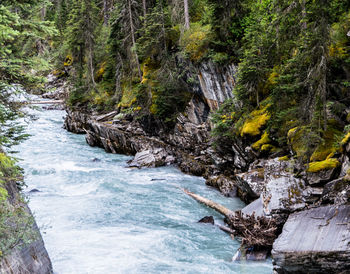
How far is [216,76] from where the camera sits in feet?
58.1

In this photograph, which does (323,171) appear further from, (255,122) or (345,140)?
(255,122)

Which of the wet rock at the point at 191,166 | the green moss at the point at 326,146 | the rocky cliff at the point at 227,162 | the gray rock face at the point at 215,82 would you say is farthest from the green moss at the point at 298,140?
the wet rock at the point at 191,166

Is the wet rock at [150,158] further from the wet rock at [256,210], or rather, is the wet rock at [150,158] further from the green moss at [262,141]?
the wet rock at [256,210]

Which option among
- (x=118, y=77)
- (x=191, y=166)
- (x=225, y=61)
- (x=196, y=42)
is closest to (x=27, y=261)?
(x=191, y=166)

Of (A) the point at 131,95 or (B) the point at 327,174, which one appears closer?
(B) the point at 327,174

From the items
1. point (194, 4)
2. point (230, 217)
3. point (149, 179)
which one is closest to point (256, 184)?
point (230, 217)

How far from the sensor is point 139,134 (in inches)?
861

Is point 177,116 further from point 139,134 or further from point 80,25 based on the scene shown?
point 80,25

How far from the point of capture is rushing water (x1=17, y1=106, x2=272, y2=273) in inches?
330

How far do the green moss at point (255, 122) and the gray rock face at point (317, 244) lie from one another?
589 centimetres

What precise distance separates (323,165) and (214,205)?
15.3ft

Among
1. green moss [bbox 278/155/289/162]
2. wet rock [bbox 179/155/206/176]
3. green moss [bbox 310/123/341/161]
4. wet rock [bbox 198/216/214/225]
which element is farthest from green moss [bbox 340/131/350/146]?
wet rock [bbox 179/155/206/176]

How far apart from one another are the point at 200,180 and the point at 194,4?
58.9ft

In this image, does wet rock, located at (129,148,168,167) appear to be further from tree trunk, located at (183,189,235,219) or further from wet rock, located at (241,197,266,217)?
wet rock, located at (241,197,266,217)
